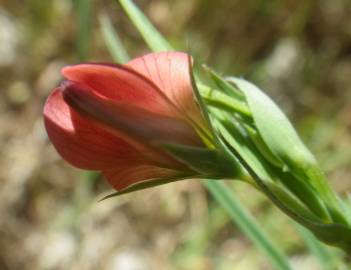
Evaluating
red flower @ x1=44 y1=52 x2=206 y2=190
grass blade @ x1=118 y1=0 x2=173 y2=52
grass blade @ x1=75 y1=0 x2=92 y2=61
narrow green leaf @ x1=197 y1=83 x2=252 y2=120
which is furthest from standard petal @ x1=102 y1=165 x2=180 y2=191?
grass blade @ x1=75 y1=0 x2=92 y2=61

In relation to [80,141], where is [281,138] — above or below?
below

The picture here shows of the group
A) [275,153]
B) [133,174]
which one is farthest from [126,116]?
[275,153]

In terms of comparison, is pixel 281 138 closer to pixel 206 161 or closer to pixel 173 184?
pixel 206 161

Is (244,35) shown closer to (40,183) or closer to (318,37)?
(318,37)

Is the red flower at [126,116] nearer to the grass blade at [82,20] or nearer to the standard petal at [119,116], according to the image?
the standard petal at [119,116]

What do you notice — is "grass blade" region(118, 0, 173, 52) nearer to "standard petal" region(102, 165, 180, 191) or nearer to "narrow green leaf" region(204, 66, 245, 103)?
"narrow green leaf" region(204, 66, 245, 103)

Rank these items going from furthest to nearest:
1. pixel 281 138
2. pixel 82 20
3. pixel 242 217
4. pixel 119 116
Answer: pixel 82 20 < pixel 242 217 < pixel 281 138 < pixel 119 116

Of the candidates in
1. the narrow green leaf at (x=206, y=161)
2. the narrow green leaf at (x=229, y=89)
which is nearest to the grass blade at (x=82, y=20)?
the narrow green leaf at (x=229, y=89)
